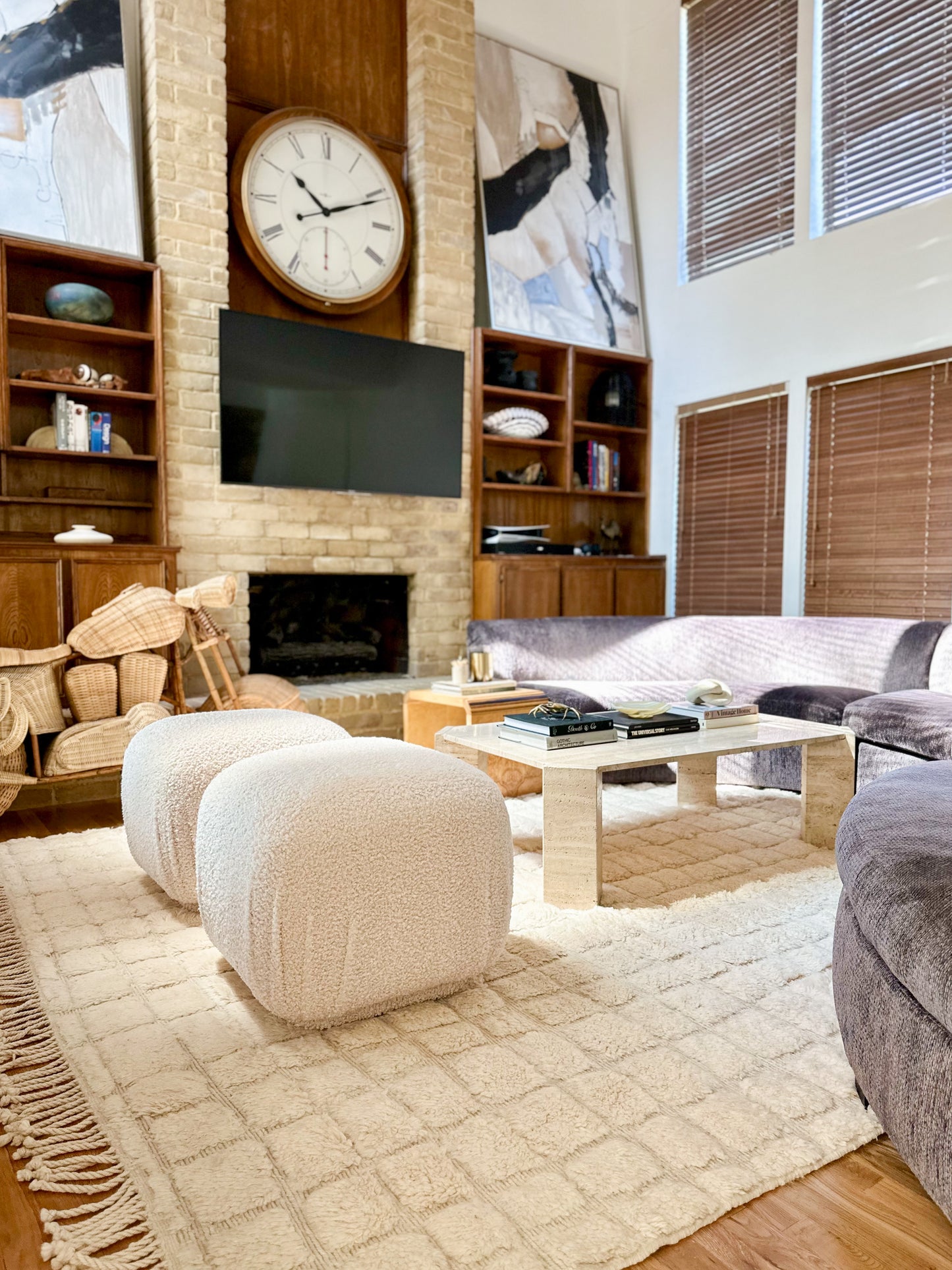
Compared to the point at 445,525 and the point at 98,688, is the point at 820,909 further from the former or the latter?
the point at 445,525

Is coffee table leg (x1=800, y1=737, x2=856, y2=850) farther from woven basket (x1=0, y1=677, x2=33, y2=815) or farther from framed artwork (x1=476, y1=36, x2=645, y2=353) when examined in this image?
framed artwork (x1=476, y1=36, x2=645, y2=353)

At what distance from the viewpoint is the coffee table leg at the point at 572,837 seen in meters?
2.13

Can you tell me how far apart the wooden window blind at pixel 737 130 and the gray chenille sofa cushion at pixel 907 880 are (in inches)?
171

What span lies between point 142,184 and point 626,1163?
4.39 m

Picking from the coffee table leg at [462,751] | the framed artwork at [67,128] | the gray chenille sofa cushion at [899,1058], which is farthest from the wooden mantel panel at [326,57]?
the gray chenille sofa cushion at [899,1058]

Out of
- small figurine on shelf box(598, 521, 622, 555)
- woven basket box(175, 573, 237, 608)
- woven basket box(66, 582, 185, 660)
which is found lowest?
woven basket box(66, 582, 185, 660)

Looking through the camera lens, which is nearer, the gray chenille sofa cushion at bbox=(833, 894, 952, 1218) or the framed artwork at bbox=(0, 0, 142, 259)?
the gray chenille sofa cushion at bbox=(833, 894, 952, 1218)

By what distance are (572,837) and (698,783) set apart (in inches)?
44.2

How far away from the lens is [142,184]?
4.09m

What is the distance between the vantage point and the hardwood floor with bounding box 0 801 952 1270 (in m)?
1.07

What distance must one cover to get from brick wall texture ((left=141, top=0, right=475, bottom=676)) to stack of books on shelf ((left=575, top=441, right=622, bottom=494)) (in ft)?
3.03

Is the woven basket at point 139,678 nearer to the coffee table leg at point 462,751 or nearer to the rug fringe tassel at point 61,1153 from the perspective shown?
the coffee table leg at point 462,751

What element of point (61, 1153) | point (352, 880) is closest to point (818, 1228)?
point (352, 880)

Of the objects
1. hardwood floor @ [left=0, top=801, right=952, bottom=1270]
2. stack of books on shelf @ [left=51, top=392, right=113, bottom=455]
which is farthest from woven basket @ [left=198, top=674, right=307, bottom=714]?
hardwood floor @ [left=0, top=801, right=952, bottom=1270]
